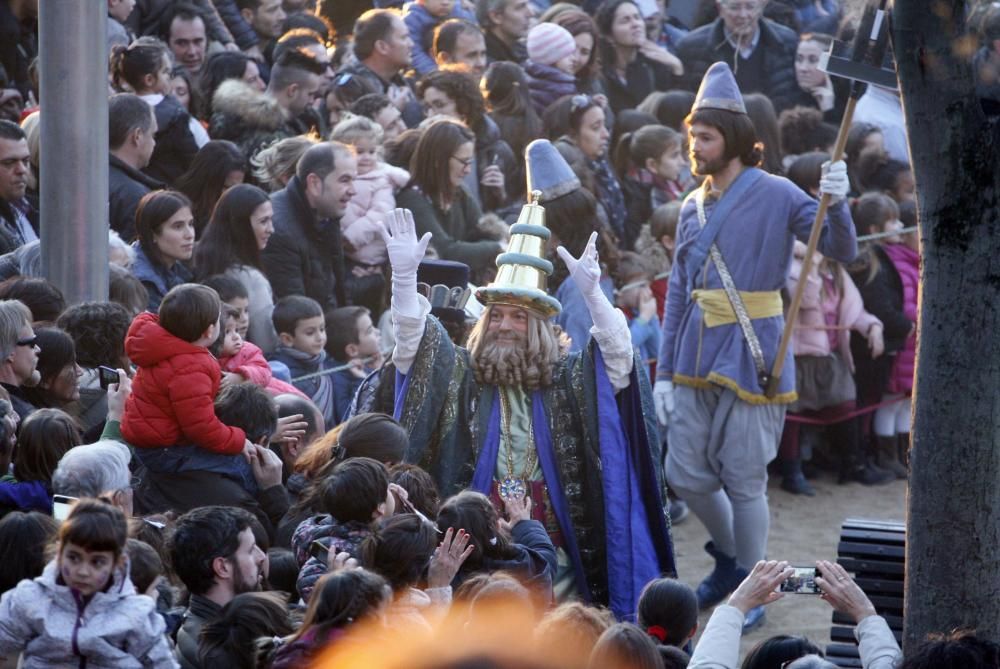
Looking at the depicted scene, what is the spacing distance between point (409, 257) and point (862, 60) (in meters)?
1.92

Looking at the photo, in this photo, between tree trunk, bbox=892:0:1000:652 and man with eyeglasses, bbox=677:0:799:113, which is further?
man with eyeglasses, bbox=677:0:799:113

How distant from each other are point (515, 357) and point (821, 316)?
421 cm

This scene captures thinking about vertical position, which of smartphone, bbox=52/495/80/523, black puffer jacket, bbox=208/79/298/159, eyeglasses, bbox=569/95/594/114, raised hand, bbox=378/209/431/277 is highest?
eyeglasses, bbox=569/95/594/114

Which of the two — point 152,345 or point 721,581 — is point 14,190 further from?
point 721,581

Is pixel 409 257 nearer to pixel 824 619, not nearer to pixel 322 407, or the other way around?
pixel 322 407

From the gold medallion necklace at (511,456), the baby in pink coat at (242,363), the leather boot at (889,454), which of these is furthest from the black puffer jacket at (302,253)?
Answer: the leather boot at (889,454)

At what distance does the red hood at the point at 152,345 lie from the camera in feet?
18.0

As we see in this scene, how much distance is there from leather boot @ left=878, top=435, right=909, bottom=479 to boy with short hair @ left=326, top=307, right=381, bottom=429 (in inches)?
153

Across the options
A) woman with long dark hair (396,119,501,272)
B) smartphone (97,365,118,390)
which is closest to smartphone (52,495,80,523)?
smartphone (97,365,118,390)

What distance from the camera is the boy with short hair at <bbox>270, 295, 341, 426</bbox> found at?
741cm

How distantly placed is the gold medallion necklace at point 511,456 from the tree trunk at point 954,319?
1.86 m

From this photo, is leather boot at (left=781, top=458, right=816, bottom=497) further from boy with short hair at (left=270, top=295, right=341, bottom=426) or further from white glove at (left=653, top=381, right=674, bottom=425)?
boy with short hair at (left=270, top=295, right=341, bottom=426)

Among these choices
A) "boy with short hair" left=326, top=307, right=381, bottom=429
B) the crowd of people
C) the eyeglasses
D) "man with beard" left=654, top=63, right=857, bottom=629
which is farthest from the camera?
the eyeglasses

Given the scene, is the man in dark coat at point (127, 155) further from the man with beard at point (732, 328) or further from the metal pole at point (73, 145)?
the man with beard at point (732, 328)
